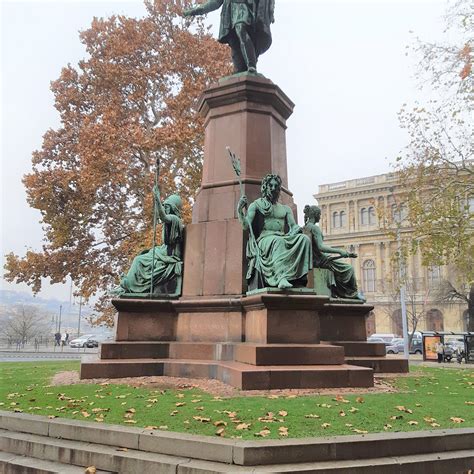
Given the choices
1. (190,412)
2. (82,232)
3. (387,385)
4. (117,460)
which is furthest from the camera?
(82,232)

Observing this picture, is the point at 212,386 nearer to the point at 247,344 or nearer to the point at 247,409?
the point at 247,344

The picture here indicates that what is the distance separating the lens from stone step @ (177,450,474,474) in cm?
399

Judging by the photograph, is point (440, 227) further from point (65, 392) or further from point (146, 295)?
point (65, 392)

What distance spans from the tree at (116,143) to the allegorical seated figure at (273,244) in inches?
509

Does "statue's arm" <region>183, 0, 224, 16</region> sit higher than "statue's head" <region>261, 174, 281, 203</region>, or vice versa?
"statue's arm" <region>183, 0, 224, 16</region>

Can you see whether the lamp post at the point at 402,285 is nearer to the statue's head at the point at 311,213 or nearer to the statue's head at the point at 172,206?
the statue's head at the point at 311,213

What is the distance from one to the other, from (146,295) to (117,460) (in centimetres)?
555

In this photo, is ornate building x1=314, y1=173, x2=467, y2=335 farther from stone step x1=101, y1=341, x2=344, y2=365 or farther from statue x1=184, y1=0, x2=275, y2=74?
stone step x1=101, y1=341, x2=344, y2=365

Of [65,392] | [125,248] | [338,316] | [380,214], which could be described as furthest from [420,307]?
[65,392]

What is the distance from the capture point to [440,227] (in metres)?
21.0

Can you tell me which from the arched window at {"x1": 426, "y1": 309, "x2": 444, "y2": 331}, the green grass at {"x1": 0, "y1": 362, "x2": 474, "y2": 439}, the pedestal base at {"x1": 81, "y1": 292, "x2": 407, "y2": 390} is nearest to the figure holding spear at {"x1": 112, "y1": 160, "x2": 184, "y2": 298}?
the pedestal base at {"x1": 81, "y1": 292, "x2": 407, "y2": 390}

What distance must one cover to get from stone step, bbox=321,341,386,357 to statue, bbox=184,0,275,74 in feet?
21.2

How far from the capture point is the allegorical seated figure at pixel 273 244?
815 cm

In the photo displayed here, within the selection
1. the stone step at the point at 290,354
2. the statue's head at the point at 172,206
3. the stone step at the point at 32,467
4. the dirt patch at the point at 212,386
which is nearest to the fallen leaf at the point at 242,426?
the stone step at the point at 32,467
